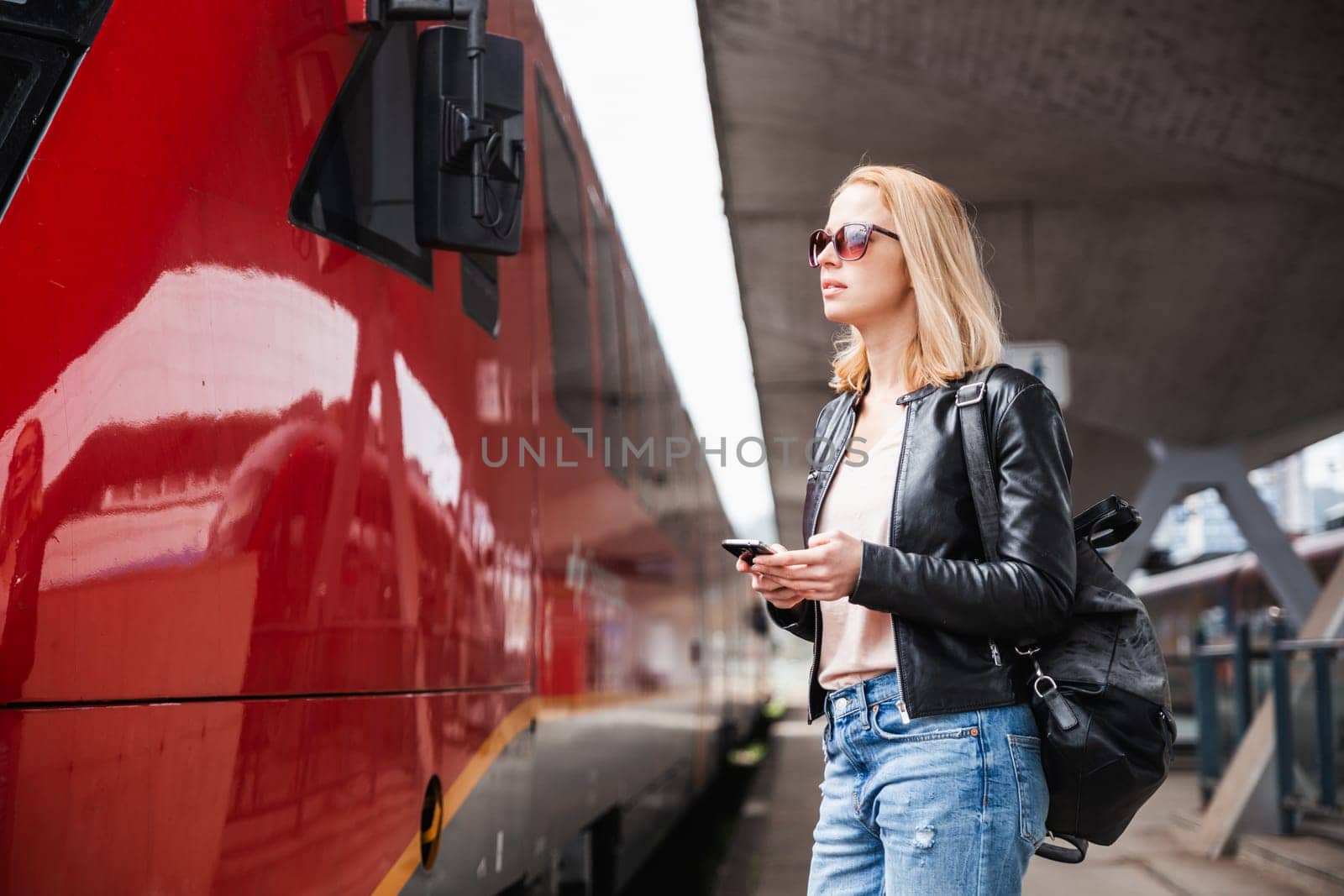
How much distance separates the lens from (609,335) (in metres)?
5.75

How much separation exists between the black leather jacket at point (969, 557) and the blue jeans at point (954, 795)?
33mm

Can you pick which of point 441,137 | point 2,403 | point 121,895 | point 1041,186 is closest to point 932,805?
point 121,895

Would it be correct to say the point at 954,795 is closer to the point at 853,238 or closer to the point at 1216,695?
the point at 853,238

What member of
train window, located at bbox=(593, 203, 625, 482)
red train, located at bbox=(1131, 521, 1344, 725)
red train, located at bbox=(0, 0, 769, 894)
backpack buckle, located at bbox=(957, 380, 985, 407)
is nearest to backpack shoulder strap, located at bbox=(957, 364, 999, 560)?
backpack buckle, located at bbox=(957, 380, 985, 407)

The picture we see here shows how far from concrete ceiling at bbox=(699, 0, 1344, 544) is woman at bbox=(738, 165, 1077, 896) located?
392 inches

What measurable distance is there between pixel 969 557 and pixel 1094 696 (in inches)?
9.9

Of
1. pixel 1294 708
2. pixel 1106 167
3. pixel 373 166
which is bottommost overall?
pixel 1294 708

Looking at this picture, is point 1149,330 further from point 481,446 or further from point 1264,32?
point 481,446

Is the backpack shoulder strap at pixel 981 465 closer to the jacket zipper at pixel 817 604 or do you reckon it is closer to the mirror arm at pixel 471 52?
the jacket zipper at pixel 817 604

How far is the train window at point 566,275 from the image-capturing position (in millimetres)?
4367

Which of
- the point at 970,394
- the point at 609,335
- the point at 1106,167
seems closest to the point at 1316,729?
the point at 609,335

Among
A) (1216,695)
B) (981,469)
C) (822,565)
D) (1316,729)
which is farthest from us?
(1216,695)

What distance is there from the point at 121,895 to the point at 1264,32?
1156cm

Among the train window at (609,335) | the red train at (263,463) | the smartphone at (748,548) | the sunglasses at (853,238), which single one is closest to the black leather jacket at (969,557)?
the smartphone at (748,548)
